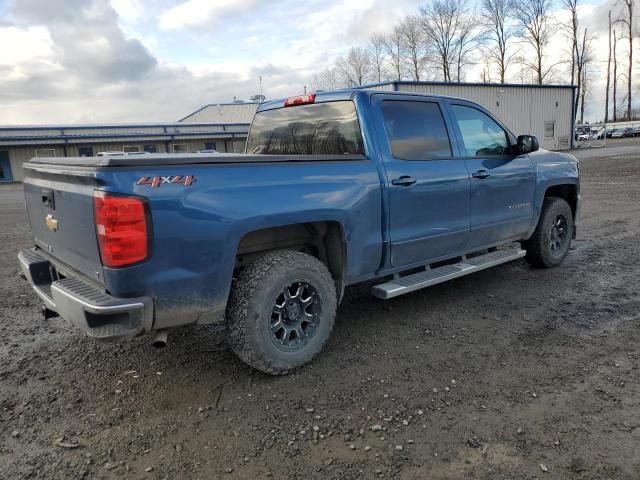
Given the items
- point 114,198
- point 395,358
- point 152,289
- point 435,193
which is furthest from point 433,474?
point 435,193

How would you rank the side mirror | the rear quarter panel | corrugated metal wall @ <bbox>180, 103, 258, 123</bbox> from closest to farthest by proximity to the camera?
1. the rear quarter panel
2. the side mirror
3. corrugated metal wall @ <bbox>180, 103, 258, 123</bbox>

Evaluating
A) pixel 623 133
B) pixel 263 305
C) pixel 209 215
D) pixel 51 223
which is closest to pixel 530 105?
pixel 623 133

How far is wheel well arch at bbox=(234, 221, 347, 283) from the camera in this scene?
3.58 metres

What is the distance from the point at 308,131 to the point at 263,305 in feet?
6.20

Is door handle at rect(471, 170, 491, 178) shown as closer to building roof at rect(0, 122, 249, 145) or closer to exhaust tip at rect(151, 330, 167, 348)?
exhaust tip at rect(151, 330, 167, 348)

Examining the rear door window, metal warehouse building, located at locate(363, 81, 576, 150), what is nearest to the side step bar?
the rear door window

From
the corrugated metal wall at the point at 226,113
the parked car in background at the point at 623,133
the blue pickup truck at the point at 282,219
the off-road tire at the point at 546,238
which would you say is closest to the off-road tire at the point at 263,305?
the blue pickup truck at the point at 282,219

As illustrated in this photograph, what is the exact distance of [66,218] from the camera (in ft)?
10.7

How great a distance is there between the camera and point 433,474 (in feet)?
8.36

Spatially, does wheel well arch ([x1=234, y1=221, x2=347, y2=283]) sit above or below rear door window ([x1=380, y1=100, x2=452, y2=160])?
below

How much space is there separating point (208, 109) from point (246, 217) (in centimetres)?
5226

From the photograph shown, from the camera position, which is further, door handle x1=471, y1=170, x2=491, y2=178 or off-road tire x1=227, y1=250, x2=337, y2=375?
door handle x1=471, y1=170, x2=491, y2=178

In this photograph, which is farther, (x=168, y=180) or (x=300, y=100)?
(x=300, y=100)

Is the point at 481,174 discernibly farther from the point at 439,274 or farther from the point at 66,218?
the point at 66,218
